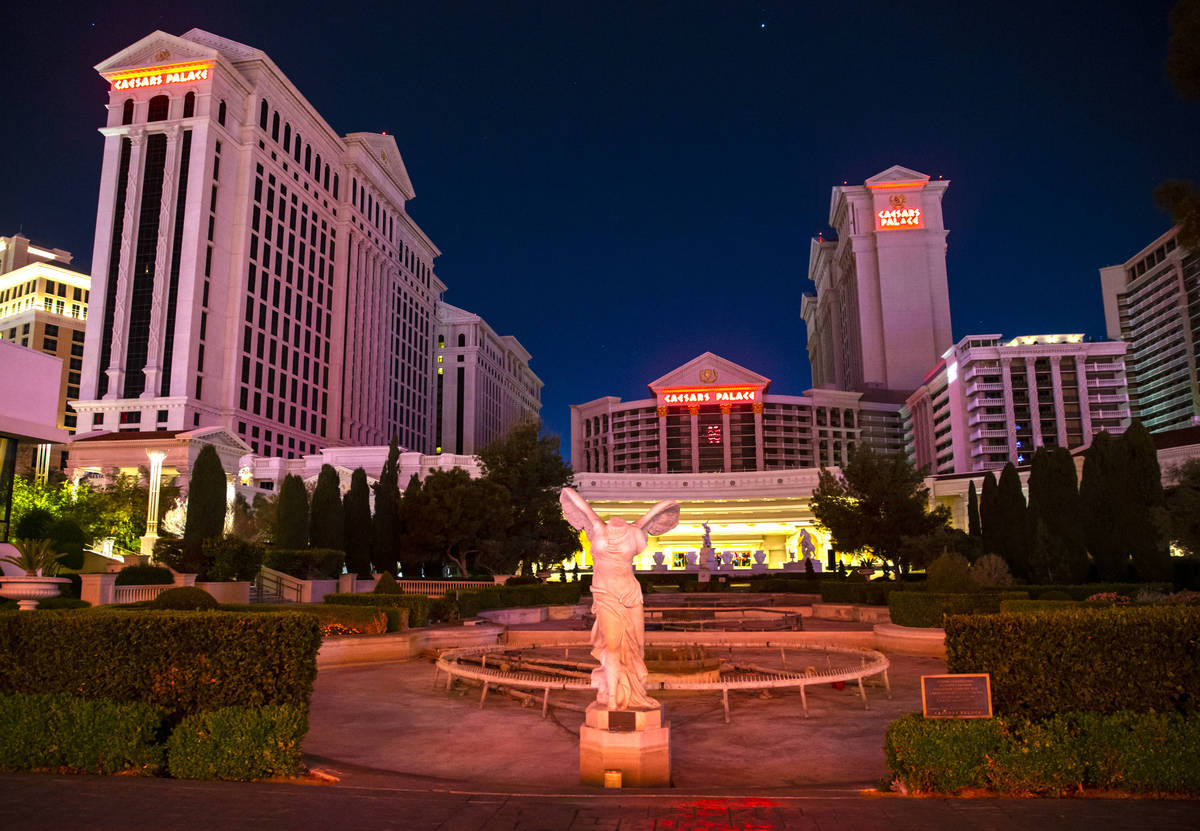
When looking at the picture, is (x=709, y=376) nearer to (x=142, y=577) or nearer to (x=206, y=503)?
(x=206, y=503)

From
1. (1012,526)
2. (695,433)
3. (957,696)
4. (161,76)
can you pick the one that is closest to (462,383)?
(695,433)

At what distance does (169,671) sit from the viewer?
27.3 feet

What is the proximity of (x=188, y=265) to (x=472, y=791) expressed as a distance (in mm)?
83524

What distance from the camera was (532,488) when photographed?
1663 inches

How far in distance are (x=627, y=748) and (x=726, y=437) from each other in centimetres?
12696

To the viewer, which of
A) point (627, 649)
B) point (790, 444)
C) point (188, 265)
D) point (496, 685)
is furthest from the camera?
point (790, 444)

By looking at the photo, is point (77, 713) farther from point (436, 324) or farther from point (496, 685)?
point (436, 324)

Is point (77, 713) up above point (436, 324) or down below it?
below

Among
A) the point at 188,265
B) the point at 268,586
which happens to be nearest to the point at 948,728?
the point at 268,586

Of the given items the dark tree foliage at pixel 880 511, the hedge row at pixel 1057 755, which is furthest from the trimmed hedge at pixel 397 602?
the dark tree foliage at pixel 880 511

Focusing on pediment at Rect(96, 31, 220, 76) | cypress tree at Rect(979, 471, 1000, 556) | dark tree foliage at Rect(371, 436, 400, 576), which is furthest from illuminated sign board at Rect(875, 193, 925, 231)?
dark tree foliage at Rect(371, 436, 400, 576)

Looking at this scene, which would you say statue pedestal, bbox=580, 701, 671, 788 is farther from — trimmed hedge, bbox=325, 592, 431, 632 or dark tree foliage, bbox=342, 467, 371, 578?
dark tree foliage, bbox=342, 467, 371, 578

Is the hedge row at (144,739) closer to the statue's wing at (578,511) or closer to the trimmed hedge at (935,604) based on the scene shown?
the statue's wing at (578,511)

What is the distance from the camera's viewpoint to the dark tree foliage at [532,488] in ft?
136
